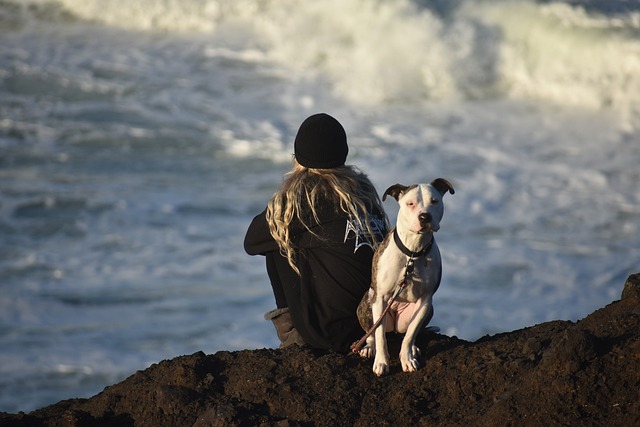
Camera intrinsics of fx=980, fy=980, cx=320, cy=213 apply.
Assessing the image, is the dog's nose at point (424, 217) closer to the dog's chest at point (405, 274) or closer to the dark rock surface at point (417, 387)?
the dog's chest at point (405, 274)

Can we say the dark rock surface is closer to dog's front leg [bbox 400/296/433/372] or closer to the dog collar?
dog's front leg [bbox 400/296/433/372]

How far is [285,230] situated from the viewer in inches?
213

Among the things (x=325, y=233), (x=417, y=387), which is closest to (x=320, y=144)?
(x=325, y=233)

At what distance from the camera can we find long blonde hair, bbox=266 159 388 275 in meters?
5.41

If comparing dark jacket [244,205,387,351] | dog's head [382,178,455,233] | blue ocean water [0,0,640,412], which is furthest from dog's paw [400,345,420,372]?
blue ocean water [0,0,640,412]

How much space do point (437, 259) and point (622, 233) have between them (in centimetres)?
772

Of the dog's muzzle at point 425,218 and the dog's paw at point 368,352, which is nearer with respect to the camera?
the dog's muzzle at point 425,218

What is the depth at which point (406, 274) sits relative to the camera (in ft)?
16.0

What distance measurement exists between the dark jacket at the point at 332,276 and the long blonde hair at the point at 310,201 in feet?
0.13

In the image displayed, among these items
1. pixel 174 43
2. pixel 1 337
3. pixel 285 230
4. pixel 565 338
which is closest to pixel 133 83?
pixel 174 43

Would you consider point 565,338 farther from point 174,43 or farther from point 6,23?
point 6,23

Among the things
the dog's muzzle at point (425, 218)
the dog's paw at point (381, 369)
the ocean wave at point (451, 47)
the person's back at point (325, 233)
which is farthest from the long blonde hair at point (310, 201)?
the ocean wave at point (451, 47)

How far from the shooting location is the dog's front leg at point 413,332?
198 inches

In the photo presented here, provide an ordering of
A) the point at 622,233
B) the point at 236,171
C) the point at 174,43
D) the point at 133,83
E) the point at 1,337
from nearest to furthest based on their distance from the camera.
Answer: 1. the point at 1,337
2. the point at 622,233
3. the point at 236,171
4. the point at 133,83
5. the point at 174,43
